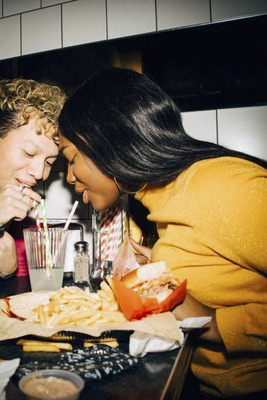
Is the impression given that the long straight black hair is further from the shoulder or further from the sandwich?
the sandwich

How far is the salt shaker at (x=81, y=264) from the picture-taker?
4.35 ft

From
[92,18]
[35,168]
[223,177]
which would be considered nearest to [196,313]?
[223,177]

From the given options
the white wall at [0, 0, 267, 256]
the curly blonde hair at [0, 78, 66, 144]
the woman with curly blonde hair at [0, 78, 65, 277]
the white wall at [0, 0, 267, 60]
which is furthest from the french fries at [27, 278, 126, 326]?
the white wall at [0, 0, 267, 60]

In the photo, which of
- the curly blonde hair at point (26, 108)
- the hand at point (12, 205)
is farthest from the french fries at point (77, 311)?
the curly blonde hair at point (26, 108)

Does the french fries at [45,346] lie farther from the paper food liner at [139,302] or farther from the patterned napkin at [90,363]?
the paper food liner at [139,302]

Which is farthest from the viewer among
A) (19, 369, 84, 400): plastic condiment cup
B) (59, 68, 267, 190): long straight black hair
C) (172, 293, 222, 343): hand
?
(59, 68, 267, 190): long straight black hair

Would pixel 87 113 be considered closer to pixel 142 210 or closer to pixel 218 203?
pixel 218 203

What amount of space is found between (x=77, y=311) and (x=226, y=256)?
436mm

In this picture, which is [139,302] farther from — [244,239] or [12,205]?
[12,205]

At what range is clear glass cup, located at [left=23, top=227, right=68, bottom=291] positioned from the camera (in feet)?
3.80

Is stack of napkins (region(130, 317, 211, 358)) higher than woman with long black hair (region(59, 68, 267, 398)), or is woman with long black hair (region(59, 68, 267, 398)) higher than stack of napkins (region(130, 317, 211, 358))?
woman with long black hair (region(59, 68, 267, 398))

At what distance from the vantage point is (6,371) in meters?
0.59

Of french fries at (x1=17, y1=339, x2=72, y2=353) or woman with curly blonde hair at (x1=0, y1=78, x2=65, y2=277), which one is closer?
french fries at (x1=17, y1=339, x2=72, y2=353)

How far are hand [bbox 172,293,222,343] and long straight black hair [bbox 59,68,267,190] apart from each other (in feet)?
1.37
